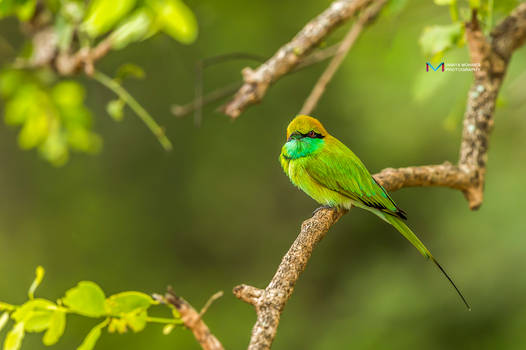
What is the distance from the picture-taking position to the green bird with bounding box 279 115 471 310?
1.80 m

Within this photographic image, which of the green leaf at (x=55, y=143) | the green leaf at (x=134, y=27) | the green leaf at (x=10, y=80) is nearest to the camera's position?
the green leaf at (x=134, y=27)

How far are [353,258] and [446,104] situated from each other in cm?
169

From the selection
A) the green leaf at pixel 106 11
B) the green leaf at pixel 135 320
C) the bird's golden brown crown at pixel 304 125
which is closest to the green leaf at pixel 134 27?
the green leaf at pixel 106 11

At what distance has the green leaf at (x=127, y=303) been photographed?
3.65 feet

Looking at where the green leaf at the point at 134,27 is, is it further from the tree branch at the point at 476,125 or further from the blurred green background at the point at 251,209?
the blurred green background at the point at 251,209

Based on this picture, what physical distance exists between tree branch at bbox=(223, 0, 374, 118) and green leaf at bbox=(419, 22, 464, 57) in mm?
237

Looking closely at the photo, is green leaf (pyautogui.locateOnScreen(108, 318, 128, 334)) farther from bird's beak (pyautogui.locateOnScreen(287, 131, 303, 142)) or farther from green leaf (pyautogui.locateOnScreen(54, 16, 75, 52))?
green leaf (pyautogui.locateOnScreen(54, 16, 75, 52))

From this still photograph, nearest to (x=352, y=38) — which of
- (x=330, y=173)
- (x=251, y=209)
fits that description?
(x=330, y=173)

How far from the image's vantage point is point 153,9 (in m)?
1.57

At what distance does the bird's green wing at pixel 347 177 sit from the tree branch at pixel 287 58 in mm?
310

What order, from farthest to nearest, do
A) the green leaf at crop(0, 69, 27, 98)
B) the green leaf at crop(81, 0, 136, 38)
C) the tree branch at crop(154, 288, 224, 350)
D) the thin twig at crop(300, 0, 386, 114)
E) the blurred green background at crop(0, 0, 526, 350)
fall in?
1. the blurred green background at crop(0, 0, 526, 350)
2. the green leaf at crop(0, 69, 27, 98)
3. the thin twig at crop(300, 0, 386, 114)
4. the green leaf at crop(81, 0, 136, 38)
5. the tree branch at crop(154, 288, 224, 350)

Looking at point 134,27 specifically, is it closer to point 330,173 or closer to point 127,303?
point 330,173

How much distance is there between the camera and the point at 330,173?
1903mm

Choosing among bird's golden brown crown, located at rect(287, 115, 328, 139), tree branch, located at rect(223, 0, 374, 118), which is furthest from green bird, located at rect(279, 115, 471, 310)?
tree branch, located at rect(223, 0, 374, 118)
